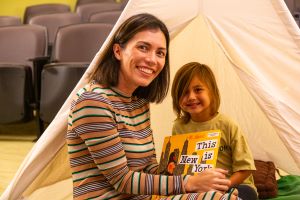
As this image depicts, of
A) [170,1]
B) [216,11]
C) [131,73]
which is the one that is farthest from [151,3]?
[131,73]

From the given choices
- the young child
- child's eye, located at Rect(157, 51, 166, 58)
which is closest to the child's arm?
the young child

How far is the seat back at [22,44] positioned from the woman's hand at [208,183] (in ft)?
9.82

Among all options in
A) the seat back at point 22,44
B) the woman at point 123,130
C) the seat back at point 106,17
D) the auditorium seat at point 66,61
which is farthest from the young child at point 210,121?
the seat back at point 106,17

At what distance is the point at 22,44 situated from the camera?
4191 millimetres

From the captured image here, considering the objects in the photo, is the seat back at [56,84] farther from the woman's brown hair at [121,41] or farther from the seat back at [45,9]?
the seat back at [45,9]

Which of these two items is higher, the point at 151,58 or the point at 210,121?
the point at 151,58

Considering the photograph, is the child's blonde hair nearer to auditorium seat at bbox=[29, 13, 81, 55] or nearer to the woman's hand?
the woman's hand

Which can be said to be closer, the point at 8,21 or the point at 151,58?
the point at 151,58

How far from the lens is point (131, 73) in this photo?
1560 mm

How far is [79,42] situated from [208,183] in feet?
8.99

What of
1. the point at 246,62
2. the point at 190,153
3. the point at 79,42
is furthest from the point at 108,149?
the point at 79,42

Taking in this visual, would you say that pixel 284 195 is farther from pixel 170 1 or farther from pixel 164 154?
pixel 170 1

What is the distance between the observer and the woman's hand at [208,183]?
1.44 metres

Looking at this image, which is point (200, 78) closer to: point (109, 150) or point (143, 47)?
point (143, 47)
